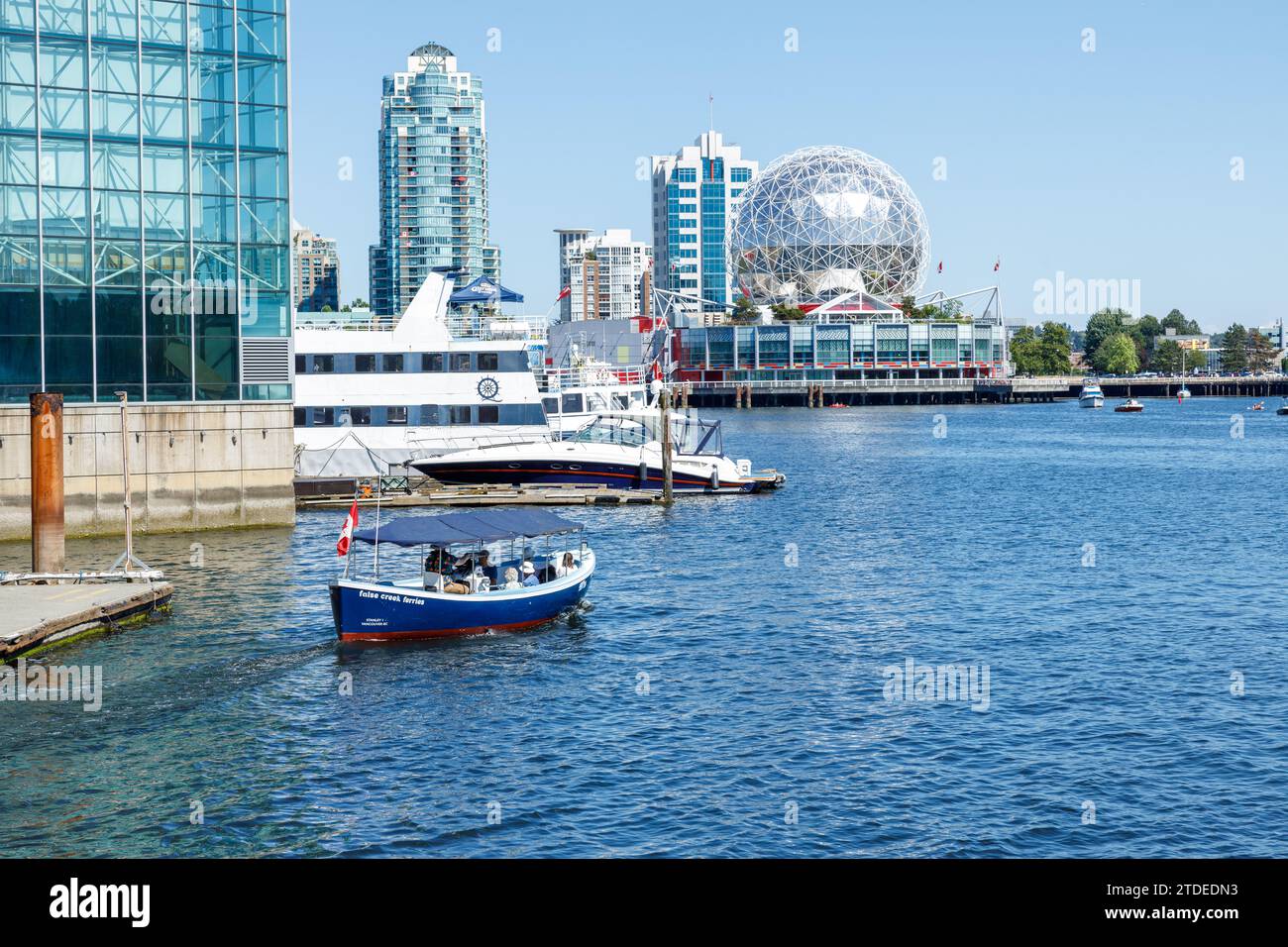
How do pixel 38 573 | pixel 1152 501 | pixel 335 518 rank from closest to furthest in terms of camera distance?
pixel 38 573, pixel 335 518, pixel 1152 501

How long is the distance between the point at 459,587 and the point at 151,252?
21.1 m

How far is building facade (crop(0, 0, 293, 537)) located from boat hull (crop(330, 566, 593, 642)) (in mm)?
17614

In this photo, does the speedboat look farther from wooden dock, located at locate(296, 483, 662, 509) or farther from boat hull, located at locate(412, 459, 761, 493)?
wooden dock, located at locate(296, 483, 662, 509)

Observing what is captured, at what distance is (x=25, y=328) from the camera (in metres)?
46.1

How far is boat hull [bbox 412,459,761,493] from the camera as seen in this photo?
65.5 metres

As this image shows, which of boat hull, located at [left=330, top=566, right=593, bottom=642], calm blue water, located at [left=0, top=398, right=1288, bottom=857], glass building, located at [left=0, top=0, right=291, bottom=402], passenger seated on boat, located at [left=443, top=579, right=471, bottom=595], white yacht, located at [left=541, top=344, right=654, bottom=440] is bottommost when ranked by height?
calm blue water, located at [left=0, top=398, right=1288, bottom=857]

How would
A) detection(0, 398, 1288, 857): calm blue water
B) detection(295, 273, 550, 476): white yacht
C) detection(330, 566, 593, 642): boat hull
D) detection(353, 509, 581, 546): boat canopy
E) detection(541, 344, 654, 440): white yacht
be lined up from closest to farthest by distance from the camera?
detection(0, 398, 1288, 857): calm blue water
detection(330, 566, 593, 642): boat hull
detection(353, 509, 581, 546): boat canopy
detection(295, 273, 550, 476): white yacht
detection(541, 344, 654, 440): white yacht

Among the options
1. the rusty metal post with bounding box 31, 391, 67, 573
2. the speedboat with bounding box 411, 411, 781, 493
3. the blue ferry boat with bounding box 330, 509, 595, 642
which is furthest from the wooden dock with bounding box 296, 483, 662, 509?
the blue ferry boat with bounding box 330, 509, 595, 642

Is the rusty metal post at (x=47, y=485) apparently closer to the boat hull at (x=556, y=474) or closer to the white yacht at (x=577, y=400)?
the boat hull at (x=556, y=474)

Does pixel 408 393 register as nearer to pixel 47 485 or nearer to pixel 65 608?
pixel 47 485

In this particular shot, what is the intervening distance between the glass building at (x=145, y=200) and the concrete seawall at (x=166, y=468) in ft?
2.38
